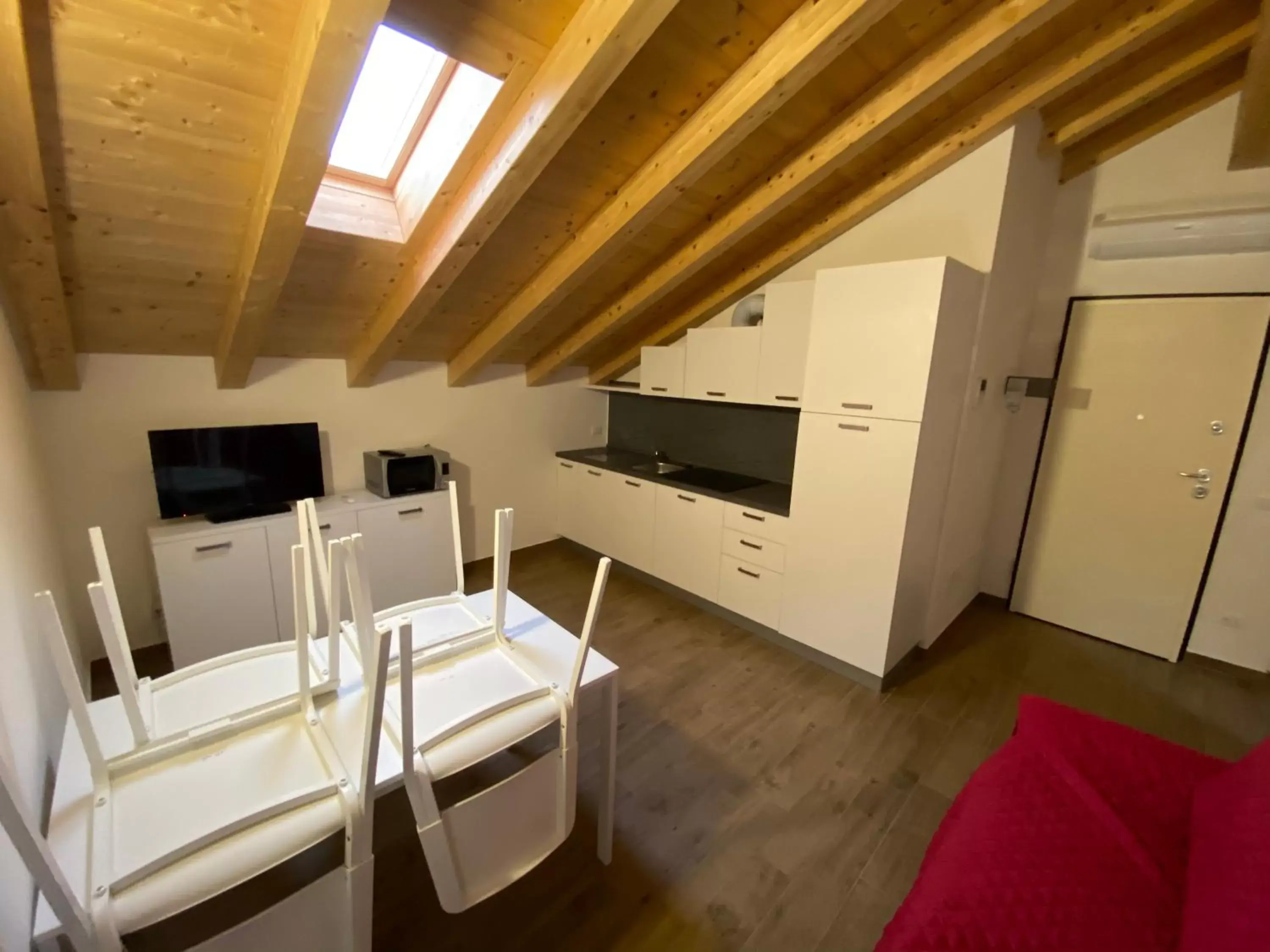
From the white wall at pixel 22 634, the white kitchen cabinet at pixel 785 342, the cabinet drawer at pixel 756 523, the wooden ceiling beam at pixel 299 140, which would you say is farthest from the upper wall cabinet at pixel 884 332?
the white wall at pixel 22 634

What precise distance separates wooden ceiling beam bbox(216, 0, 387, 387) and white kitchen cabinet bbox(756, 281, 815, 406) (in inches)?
88.0

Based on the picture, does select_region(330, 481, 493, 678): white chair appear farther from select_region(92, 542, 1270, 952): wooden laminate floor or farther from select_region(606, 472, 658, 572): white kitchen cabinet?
select_region(606, 472, 658, 572): white kitchen cabinet

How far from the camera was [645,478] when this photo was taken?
12.5 feet

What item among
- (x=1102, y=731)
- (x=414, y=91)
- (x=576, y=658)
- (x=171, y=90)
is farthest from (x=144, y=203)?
(x=1102, y=731)

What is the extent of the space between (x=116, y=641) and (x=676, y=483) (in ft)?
9.30

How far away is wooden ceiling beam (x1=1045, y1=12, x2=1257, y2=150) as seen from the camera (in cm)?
223

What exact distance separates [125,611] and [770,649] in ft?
11.7

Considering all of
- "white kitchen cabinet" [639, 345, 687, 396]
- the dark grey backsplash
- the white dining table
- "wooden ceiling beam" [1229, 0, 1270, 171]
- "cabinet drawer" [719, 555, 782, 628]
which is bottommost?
"cabinet drawer" [719, 555, 782, 628]

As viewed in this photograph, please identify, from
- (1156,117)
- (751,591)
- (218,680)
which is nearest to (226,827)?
(218,680)

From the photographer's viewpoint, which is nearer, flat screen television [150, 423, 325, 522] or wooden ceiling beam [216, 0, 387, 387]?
wooden ceiling beam [216, 0, 387, 387]

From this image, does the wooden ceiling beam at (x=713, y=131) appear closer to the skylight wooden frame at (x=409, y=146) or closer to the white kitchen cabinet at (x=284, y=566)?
the skylight wooden frame at (x=409, y=146)

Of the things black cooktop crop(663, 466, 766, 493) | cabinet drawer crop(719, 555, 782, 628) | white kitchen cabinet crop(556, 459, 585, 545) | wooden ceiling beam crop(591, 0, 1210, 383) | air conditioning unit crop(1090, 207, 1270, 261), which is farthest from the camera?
white kitchen cabinet crop(556, 459, 585, 545)

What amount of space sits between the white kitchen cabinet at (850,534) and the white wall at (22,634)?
8.99 ft

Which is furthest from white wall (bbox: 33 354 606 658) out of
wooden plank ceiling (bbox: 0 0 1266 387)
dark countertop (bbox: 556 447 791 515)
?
dark countertop (bbox: 556 447 791 515)
